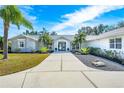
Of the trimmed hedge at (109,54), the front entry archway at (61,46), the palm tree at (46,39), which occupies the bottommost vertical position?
the trimmed hedge at (109,54)

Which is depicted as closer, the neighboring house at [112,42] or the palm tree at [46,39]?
the neighboring house at [112,42]

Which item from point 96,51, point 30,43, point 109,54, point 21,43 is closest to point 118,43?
point 109,54

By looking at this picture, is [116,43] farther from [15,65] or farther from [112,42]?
[15,65]

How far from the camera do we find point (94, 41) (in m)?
26.7

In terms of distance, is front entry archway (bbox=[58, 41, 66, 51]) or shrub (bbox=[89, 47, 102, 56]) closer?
shrub (bbox=[89, 47, 102, 56])

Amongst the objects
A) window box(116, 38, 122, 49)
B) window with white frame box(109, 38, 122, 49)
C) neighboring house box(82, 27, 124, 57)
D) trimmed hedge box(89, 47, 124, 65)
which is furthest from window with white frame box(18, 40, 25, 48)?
window box(116, 38, 122, 49)

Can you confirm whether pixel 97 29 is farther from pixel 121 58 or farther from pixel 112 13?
pixel 121 58

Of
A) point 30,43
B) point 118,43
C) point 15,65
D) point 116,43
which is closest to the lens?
point 15,65

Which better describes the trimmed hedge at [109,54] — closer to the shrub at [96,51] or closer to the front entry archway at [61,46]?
the shrub at [96,51]

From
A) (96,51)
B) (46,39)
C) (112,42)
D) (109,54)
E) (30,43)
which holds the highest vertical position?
(46,39)

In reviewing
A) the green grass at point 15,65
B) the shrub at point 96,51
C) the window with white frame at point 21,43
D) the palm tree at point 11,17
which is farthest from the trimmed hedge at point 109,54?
the window with white frame at point 21,43

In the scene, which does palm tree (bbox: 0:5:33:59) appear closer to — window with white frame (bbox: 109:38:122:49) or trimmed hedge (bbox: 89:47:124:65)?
trimmed hedge (bbox: 89:47:124:65)

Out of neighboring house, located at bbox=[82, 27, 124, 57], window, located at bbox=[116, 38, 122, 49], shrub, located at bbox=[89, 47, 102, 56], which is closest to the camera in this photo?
neighboring house, located at bbox=[82, 27, 124, 57]
